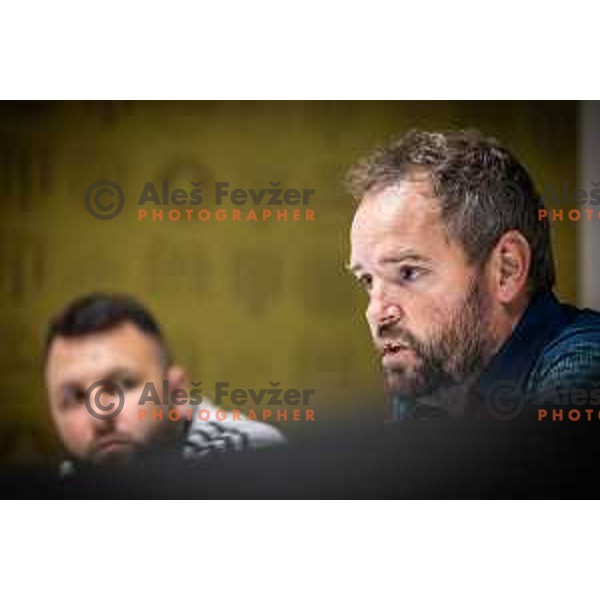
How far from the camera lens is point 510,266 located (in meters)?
3.54

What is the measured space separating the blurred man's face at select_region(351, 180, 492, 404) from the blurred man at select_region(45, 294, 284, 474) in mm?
513

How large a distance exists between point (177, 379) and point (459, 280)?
3.25ft

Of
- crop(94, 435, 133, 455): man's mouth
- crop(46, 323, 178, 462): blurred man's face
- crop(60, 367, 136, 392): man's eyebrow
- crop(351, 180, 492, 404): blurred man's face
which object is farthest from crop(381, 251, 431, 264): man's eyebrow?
crop(94, 435, 133, 455): man's mouth

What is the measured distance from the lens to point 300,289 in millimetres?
3623

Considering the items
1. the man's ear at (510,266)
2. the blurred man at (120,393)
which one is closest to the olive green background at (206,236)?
the blurred man at (120,393)

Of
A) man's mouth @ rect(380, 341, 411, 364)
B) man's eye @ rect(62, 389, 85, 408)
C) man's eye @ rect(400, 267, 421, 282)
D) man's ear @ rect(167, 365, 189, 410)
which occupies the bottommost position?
man's eye @ rect(62, 389, 85, 408)

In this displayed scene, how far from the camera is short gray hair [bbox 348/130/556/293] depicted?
353cm

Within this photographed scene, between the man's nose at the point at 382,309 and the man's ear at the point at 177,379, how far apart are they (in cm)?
65

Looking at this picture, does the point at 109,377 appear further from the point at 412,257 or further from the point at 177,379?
the point at 412,257

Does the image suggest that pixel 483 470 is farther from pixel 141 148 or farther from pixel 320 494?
pixel 141 148

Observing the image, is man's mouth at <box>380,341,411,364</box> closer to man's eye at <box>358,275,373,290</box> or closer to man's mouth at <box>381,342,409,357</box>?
man's mouth at <box>381,342,409,357</box>

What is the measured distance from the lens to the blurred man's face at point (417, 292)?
352cm

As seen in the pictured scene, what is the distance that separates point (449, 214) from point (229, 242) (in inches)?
29.2
